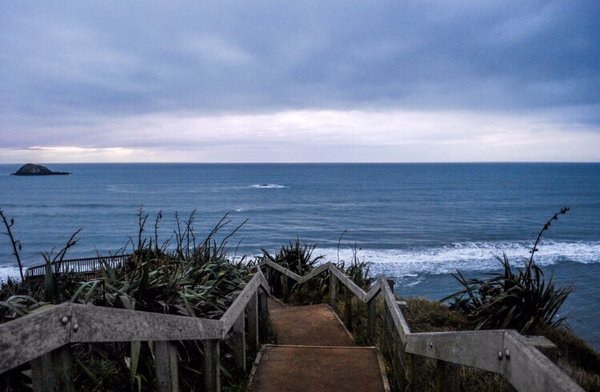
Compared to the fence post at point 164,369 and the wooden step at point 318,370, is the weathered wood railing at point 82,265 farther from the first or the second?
the wooden step at point 318,370

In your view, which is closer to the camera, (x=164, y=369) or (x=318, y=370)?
(x=164, y=369)

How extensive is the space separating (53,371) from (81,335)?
17 cm

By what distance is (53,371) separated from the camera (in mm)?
1806

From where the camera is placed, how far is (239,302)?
14.0ft

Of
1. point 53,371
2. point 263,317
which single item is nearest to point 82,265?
point 263,317

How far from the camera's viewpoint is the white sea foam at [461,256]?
2658 cm

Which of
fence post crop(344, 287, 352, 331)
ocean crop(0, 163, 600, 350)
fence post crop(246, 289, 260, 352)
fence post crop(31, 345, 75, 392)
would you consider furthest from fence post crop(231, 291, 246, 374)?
ocean crop(0, 163, 600, 350)

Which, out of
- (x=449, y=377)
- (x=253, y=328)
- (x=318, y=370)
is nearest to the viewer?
(x=449, y=377)

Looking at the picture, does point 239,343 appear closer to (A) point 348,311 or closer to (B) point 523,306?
(A) point 348,311

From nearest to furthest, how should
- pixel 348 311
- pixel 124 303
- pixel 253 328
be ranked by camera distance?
1. pixel 124 303
2. pixel 253 328
3. pixel 348 311

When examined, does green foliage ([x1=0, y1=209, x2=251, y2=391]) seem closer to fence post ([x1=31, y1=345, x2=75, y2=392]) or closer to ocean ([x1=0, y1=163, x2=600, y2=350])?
fence post ([x1=31, y1=345, x2=75, y2=392])

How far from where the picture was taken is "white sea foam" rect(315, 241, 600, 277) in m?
26.6

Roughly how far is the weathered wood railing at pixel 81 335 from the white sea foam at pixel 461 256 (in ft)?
77.4

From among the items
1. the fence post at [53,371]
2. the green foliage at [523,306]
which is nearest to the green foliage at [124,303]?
the fence post at [53,371]
